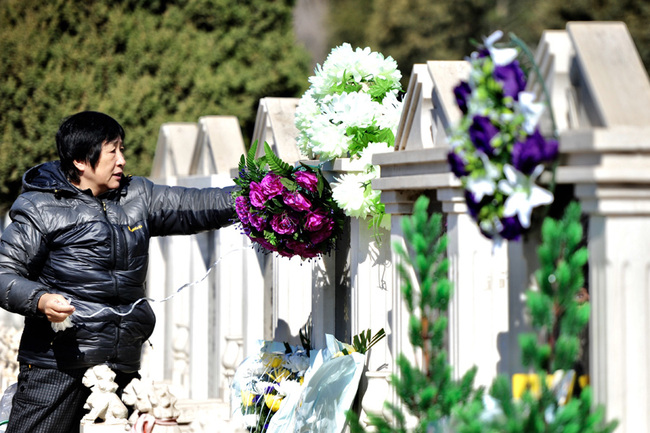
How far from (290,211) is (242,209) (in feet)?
0.87

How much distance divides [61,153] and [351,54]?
1377 millimetres

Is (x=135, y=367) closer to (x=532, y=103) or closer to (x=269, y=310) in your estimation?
(x=269, y=310)

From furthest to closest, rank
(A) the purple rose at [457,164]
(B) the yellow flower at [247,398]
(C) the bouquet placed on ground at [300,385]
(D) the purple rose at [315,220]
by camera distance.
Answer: (B) the yellow flower at [247,398] → (D) the purple rose at [315,220] → (C) the bouquet placed on ground at [300,385] → (A) the purple rose at [457,164]

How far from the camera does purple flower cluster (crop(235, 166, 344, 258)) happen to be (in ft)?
13.1

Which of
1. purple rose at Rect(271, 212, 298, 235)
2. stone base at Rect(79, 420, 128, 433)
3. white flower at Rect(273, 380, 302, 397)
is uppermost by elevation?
purple rose at Rect(271, 212, 298, 235)

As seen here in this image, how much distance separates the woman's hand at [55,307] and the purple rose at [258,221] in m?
0.82

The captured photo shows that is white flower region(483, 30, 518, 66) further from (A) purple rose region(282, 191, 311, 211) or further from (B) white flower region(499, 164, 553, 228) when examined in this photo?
(A) purple rose region(282, 191, 311, 211)

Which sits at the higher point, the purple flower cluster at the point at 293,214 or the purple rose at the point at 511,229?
the purple flower cluster at the point at 293,214

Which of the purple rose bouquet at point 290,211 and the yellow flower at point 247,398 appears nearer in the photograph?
the purple rose bouquet at point 290,211

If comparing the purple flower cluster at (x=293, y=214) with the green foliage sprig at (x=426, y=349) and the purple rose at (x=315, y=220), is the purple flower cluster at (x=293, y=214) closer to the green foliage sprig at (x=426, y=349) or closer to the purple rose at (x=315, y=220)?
the purple rose at (x=315, y=220)

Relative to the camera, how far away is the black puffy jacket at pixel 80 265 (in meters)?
4.20

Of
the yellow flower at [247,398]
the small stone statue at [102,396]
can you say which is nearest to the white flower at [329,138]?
the yellow flower at [247,398]

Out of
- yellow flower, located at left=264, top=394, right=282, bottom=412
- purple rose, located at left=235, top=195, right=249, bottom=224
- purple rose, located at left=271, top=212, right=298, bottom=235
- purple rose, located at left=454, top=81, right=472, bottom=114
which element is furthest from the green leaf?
purple rose, located at left=454, top=81, right=472, bottom=114

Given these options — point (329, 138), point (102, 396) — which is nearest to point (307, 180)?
point (329, 138)
